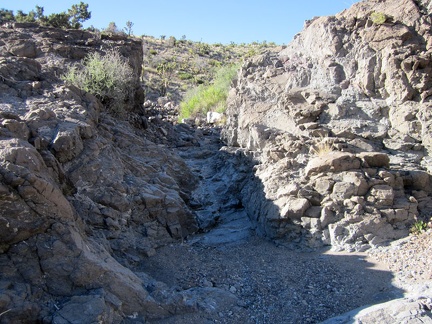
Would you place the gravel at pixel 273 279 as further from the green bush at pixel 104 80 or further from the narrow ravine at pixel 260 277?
the green bush at pixel 104 80

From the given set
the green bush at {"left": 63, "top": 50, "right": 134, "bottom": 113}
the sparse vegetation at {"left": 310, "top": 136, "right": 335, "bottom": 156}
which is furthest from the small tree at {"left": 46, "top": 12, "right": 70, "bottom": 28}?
the sparse vegetation at {"left": 310, "top": 136, "right": 335, "bottom": 156}

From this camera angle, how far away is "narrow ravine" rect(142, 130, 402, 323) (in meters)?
5.55

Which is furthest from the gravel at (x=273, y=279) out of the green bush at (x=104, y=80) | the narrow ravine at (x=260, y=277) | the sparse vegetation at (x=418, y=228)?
the green bush at (x=104, y=80)

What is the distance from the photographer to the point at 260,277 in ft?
21.2

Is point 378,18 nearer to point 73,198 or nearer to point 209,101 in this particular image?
point 73,198

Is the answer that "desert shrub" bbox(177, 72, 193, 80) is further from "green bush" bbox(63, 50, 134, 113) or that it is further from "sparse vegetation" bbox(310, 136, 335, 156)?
"sparse vegetation" bbox(310, 136, 335, 156)

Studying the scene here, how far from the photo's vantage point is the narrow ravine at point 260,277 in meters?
5.55

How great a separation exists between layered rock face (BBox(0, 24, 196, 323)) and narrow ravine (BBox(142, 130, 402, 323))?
0.41m

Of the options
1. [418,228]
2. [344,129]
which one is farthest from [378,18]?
[418,228]

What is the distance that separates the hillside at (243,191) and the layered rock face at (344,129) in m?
0.03

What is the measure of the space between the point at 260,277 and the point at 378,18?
6.17 metres

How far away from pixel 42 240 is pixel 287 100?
627 centimetres

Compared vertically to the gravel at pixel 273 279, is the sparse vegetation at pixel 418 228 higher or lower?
higher

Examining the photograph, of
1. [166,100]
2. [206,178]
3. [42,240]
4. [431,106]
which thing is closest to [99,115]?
[206,178]
